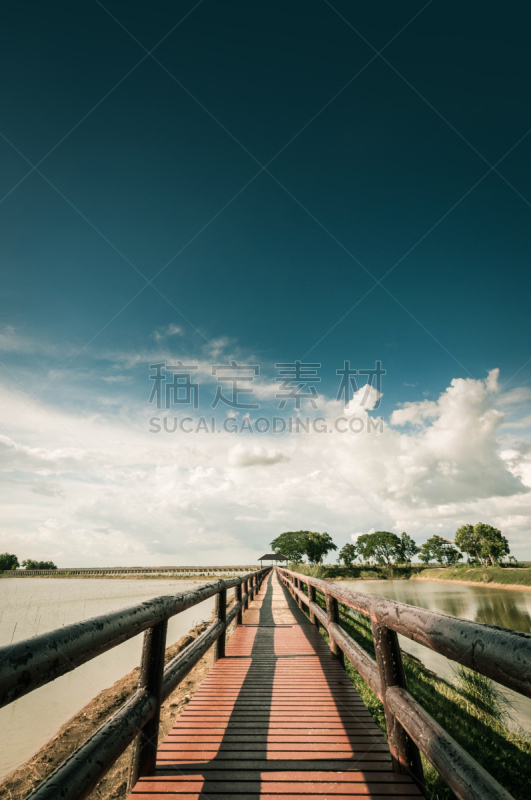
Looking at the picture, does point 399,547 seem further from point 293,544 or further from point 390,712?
point 390,712

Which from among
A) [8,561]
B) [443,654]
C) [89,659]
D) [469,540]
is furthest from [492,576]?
[8,561]

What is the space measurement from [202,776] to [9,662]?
178cm

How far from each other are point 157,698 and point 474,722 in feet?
17.2

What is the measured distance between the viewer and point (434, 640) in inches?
49.3

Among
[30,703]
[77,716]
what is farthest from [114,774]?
[30,703]

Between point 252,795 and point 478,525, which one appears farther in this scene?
point 478,525

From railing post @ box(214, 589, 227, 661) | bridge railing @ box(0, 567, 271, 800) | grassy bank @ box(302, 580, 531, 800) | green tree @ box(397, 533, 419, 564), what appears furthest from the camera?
green tree @ box(397, 533, 419, 564)

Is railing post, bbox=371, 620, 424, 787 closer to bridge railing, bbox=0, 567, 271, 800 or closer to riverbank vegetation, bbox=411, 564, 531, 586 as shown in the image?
bridge railing, bbox=0, 567, 271, 800

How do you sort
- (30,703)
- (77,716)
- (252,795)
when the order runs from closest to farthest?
(252,795) < (77,716) < (30,703)

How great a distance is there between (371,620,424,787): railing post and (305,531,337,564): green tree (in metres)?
74.8

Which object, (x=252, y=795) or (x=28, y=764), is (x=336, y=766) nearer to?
(x=252, y=795)

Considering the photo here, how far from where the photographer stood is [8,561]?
91.2 m

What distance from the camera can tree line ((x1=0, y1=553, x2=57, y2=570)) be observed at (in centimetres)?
8938

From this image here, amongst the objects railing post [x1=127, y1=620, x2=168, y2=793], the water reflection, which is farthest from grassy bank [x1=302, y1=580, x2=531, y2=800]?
the water reflection
